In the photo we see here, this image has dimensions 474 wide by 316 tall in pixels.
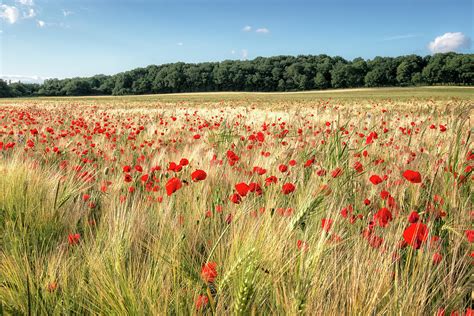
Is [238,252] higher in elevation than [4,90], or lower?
lower

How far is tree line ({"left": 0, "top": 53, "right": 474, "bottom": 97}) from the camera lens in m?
82.4

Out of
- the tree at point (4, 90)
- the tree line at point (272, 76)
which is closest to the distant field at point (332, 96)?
the tree line at point (272, 76)

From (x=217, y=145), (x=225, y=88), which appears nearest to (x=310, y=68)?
(x=225, y=88)

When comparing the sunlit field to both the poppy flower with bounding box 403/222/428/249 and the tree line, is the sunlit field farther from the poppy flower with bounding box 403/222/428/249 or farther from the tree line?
the tree line

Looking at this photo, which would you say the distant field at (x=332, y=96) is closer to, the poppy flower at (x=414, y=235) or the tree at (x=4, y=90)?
the poppy flower at (x=414, y=235)

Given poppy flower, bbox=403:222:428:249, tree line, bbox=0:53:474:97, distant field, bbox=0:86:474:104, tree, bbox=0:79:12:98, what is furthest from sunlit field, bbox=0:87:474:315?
tree, bbox=0:79:12:98

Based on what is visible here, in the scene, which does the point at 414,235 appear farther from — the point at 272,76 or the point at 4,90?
the point at 272,76

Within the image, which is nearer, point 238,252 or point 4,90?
point 238,252

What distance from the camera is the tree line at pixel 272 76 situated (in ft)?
270

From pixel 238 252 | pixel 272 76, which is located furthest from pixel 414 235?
pixel 272 76

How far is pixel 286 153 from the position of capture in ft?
9.89

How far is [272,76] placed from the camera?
97625mm

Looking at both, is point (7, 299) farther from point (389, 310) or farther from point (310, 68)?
point (310, 68)

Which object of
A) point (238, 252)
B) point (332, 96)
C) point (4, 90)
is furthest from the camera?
point (4, 90)
